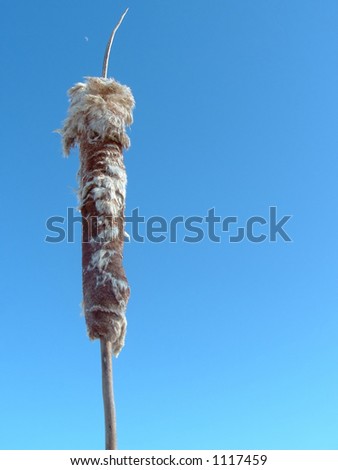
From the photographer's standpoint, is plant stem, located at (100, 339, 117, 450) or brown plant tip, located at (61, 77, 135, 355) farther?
brown plant tip, located at (61, 77, 135, 355)

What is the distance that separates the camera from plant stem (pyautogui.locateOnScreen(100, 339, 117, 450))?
1115 centimetres

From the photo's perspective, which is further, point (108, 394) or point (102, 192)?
point (102, 192)

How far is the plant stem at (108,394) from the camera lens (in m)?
11.1

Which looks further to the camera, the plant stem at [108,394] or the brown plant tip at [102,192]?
the brown plant tip at [102,192]

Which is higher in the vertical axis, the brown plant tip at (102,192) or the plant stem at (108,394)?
the brown plant tip at (102,192)

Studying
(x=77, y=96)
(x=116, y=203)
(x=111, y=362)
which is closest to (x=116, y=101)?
(x=77, y=96)

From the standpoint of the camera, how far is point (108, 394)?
11523 mm

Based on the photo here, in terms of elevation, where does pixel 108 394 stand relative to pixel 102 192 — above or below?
below

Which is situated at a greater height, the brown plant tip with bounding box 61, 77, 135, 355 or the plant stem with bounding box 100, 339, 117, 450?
the brown plant tip with bounding box 61, 77, 135, 355
